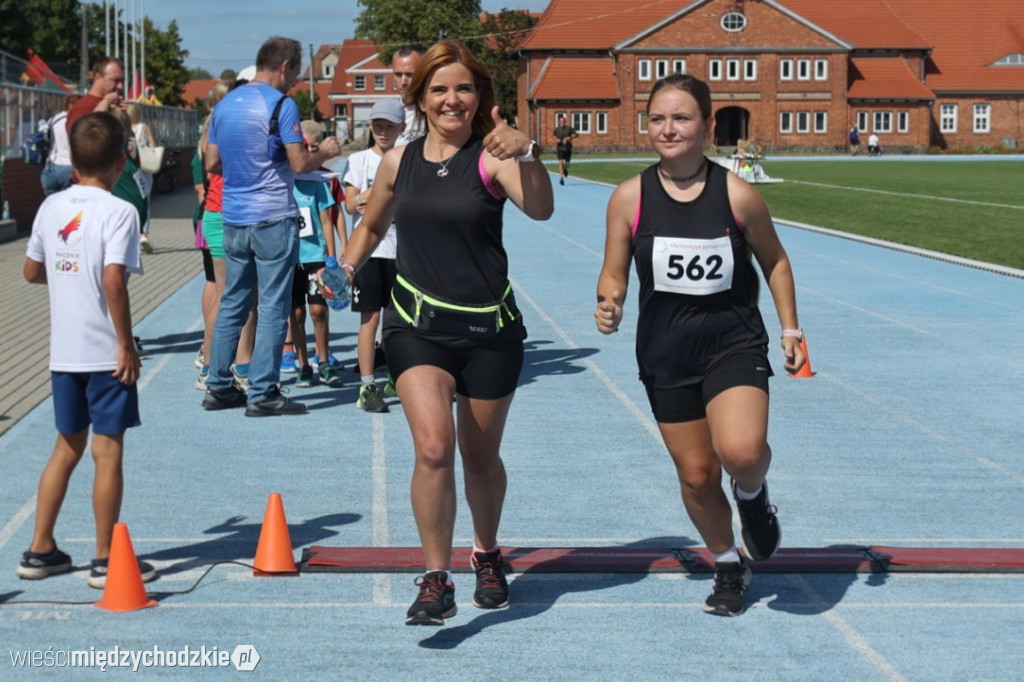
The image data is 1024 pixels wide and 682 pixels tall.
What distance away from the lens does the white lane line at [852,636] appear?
4.82 meters

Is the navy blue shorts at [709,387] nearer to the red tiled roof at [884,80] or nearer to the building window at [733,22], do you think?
the building window at [733,22]

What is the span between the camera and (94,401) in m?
5.74

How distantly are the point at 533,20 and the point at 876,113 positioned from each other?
42.7 meters

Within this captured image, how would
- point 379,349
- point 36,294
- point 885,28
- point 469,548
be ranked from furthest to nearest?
1. point 885,28
2. point 36,294
3. point 379,349
4. point 469,548

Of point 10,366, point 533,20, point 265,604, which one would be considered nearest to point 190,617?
point 265,604

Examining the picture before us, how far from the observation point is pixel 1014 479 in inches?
305

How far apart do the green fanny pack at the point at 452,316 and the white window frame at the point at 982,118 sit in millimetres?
98433

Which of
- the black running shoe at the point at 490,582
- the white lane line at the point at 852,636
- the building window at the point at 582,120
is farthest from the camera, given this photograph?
the building window at the point at 582,120

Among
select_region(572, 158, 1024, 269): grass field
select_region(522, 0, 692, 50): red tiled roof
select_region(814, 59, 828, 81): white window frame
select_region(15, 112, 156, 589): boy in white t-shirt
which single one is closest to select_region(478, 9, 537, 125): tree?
select_region(522, 0, 692, 50): red tiled roof

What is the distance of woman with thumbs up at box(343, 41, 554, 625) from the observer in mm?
5250

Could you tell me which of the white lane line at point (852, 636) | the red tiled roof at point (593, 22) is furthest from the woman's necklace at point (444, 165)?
the red tiled roof at point (593, 22)

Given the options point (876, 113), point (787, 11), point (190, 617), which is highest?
point (787, 11)

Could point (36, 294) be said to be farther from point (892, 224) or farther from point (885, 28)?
point (885, 28)

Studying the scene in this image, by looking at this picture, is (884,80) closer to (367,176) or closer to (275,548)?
(367,176)
